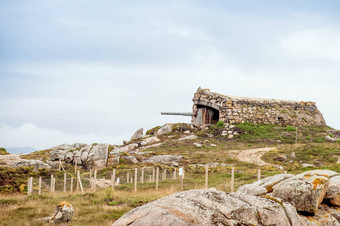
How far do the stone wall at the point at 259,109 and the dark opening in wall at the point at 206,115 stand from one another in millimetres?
928

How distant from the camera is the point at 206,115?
65875 millimetres

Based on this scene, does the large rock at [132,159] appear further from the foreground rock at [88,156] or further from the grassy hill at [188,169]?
the foreground rock at [88,156]

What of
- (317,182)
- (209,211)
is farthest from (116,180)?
(209,211)

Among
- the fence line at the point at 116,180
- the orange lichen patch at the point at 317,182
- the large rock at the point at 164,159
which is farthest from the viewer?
the large rock at the point at 164,159

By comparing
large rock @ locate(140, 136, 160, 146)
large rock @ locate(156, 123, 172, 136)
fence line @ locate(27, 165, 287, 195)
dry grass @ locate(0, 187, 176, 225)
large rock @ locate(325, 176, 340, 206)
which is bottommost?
fence line @ locate(27, 165, 287, 195)

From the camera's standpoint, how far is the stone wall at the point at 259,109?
202ft

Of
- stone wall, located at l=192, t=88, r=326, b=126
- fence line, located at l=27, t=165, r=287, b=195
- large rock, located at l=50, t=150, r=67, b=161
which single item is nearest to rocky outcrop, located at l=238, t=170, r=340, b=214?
fence line, located at l=27, t=165, r=287, b=195

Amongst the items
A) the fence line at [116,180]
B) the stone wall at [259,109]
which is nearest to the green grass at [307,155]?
the fence line at [116,180]

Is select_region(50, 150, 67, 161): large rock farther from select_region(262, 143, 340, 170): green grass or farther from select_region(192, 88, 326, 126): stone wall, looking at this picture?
select_region(192, 88, 326, 126): stone wall

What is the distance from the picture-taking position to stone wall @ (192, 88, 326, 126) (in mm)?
61438

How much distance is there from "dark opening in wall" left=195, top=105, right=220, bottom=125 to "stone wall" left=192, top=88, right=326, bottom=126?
928 millimetres

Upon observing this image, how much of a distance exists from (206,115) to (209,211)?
5794 centimetres

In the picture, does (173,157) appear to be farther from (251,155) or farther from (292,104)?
(292,104)

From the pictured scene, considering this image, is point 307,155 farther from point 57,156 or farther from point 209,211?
point 209,211
